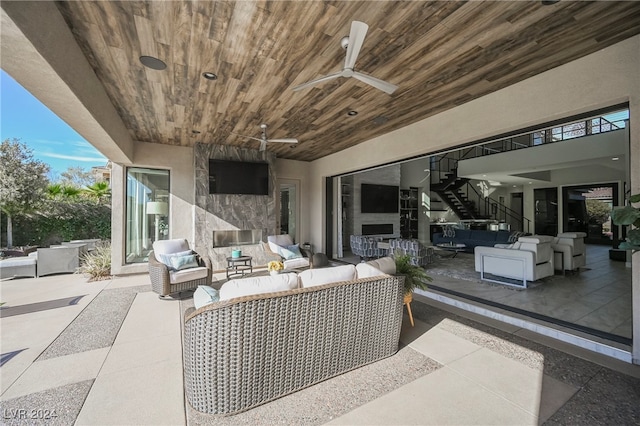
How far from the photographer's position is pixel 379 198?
9.83m

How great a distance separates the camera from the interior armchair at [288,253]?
5.51 meters

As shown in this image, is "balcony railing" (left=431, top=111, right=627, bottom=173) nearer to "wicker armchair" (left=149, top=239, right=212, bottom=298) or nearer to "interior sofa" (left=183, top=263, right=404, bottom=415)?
"interior sofa" (left=183, top=263, right=404, bottom=415)

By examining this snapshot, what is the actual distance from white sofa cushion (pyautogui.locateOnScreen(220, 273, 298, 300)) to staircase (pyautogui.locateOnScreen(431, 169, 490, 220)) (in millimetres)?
11038

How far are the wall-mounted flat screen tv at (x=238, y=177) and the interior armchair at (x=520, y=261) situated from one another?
16.7 feet

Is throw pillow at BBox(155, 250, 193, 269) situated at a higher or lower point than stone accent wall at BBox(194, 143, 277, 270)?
lower

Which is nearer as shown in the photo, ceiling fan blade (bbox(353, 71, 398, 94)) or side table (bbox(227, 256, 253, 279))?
ceiling fan blade (bbox(353, 71, 398, 94))

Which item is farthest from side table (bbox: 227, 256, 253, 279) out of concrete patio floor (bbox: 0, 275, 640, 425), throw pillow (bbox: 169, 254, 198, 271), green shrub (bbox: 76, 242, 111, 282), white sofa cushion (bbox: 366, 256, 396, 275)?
white sofa cushion (bbox: 366, 256, 396, 275)

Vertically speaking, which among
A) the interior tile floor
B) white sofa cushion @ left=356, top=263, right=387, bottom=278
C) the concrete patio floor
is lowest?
the concrete patio floor

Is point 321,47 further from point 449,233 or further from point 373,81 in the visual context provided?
point 449,233

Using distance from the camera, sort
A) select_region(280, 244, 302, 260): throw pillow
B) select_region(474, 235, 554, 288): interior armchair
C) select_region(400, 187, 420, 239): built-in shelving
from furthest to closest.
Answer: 1. select_region(400, 187, 420, 239): built-in shelving
2. select_region(280, 244, 302, 260): throw pillow
3. select_region(474, 235, 554, 288): interior armchair

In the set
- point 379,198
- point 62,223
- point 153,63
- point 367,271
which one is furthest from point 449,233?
point 62,223

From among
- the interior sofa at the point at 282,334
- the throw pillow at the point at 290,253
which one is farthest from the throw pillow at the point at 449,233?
the interior sofa at the point at 282,334

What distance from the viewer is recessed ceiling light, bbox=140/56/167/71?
2.87 m

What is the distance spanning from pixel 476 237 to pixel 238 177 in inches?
289
